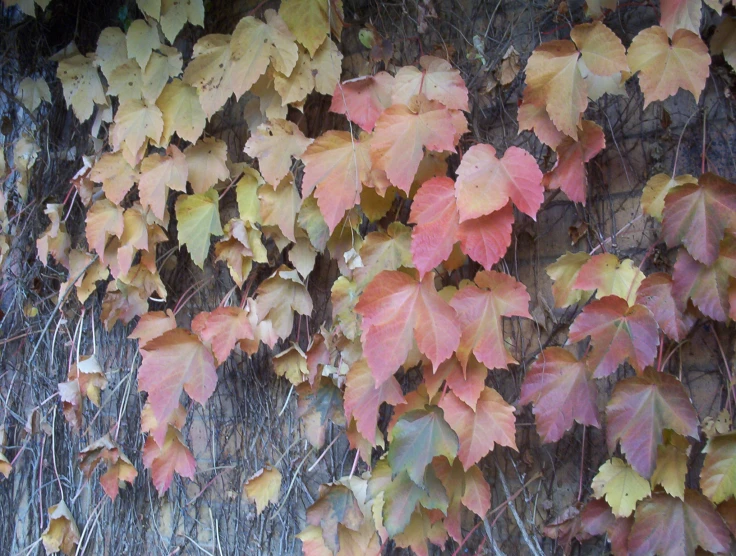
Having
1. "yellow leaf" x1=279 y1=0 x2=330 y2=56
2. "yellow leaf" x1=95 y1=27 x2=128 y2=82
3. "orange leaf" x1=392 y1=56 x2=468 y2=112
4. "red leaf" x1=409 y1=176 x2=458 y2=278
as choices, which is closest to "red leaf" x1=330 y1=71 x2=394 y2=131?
"orange leaf" x1=392 y1=56 x2=468 y2=112

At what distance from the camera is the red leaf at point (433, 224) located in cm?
110

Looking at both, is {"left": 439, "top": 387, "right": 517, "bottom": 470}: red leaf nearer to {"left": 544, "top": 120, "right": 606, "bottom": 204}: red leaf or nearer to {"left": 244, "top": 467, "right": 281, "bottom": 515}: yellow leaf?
{"left": 544, "top": 120, "right": 606, "bottom": 204}: red leaf

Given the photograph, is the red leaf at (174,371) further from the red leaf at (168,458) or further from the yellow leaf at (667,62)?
the yellow leaf at (667,62)

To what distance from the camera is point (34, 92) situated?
1.97 metres

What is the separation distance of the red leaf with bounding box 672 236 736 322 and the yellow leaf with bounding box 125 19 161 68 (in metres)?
1.43

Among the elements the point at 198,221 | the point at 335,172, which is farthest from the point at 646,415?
the point at 198,221

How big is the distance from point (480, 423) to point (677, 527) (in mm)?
419

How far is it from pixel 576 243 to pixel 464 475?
607mm

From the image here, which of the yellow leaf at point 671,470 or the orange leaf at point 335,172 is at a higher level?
the orange leaf at point 335,172

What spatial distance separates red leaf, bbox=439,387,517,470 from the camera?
3.79 ft

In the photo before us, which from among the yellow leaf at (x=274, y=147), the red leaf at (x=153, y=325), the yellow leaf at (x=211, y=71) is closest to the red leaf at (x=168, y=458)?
the red leaf at (x=153, y=325)

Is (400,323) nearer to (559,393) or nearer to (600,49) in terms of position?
(559,393)

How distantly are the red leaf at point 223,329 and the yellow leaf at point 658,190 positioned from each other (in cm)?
99

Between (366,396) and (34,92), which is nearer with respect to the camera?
(366,396)
